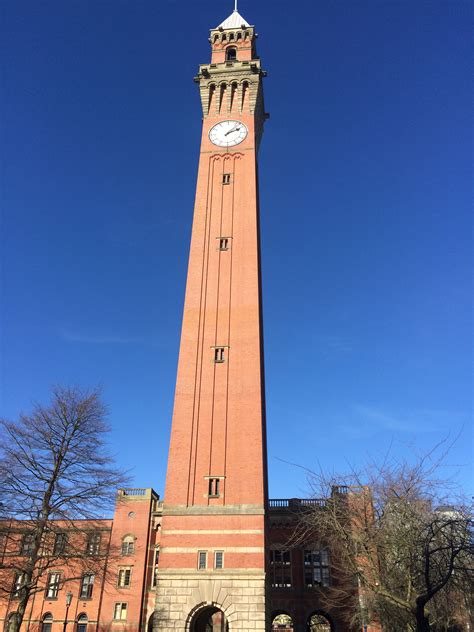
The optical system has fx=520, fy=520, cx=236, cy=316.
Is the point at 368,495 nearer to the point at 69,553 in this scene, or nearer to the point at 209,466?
the point at 209,466

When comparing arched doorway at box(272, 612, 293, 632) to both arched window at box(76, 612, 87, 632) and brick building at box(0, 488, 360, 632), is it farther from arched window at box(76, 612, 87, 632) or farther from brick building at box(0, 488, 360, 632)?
arched window at box(76, 612, 87, 632)

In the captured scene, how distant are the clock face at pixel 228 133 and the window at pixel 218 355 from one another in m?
20.0

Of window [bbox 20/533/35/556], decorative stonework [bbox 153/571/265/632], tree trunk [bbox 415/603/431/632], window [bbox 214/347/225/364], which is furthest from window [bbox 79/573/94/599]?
tree trunk [bbox 415/603/431/632]

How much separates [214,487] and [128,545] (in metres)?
19.0

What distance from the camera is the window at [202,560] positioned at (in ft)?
98.9

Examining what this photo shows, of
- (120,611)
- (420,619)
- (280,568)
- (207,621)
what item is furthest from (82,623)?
(420,619)

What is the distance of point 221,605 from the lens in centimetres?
2923

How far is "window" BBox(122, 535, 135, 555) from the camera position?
1816 inches

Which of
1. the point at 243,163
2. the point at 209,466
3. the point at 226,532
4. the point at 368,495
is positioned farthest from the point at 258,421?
the point at 243,163

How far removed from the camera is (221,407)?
34781 mm

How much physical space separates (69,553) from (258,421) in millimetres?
13289

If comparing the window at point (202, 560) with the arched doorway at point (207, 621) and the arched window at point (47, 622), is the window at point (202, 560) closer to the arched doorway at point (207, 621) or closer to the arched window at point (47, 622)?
the arched doorway at point (207, 621)

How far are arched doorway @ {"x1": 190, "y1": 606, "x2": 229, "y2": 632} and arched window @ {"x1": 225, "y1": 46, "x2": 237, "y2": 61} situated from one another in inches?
1933

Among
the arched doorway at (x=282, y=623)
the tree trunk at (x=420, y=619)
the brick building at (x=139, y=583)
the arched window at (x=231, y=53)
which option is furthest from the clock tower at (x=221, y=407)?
the arched doorway at (x=282, y=623)
